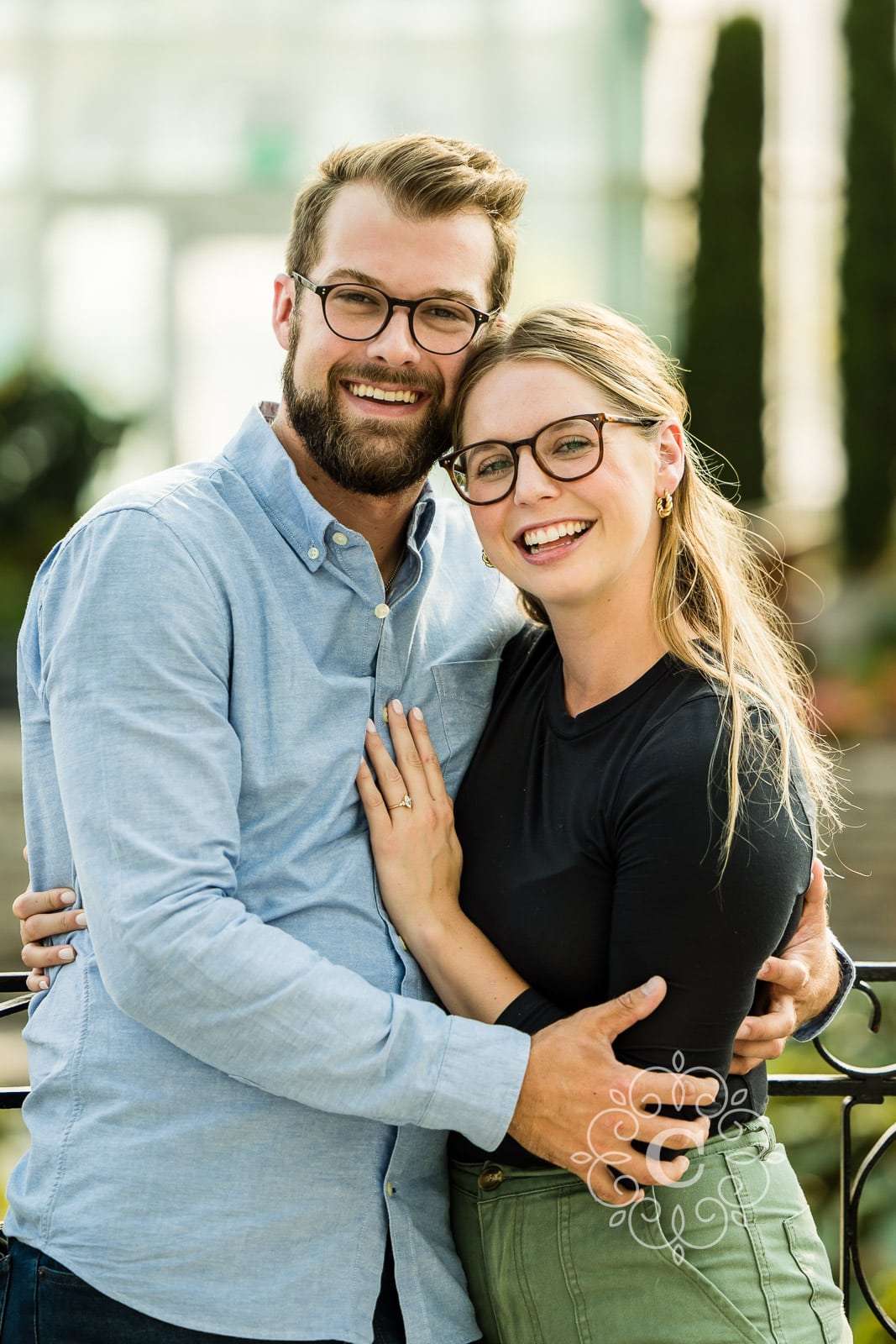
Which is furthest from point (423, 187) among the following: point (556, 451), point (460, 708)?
point (460, 708)

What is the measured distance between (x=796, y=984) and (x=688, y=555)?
2.10 feet

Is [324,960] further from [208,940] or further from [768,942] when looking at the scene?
[768,942]

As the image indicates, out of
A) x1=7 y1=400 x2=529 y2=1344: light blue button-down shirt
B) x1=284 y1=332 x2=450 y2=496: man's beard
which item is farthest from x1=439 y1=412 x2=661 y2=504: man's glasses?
x1=7 y1=400 x2=529 y2=1344: light blue button-down shirt

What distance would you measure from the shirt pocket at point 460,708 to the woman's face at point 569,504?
7.7 inches

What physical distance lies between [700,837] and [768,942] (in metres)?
0.16

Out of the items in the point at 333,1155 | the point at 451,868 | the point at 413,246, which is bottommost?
the point at 333,1155

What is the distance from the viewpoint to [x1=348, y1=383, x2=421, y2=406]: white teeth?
2.13 metres

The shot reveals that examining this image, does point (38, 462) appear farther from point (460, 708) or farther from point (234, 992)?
point (234, 992)

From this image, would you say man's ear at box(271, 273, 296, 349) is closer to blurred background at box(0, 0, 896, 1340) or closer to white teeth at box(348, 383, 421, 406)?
white teeth at box(348, 383, 421, 406)

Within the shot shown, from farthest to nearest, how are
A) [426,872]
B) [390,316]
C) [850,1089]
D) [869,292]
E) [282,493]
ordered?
[869,292]
[850,1089]
[390,316]
[282,493]
[426,872]

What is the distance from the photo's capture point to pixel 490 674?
2199mm

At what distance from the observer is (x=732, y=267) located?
11219mm

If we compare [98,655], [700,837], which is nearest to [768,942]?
[700,837]

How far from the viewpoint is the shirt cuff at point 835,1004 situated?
6.92ft
